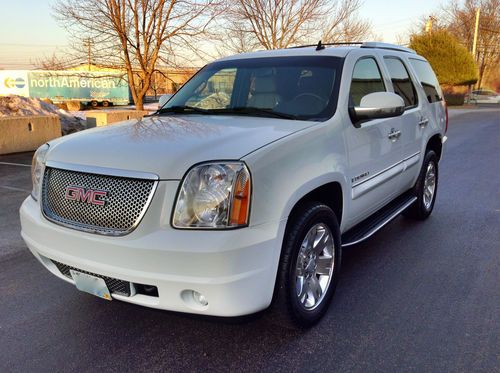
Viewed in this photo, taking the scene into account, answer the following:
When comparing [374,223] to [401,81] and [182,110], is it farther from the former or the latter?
[182,110]

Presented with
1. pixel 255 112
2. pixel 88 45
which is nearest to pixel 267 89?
pixel 255 112

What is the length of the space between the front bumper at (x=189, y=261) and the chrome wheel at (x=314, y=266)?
1.42ft

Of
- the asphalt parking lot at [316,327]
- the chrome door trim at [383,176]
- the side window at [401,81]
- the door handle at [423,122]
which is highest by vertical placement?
the side window at [401,81]

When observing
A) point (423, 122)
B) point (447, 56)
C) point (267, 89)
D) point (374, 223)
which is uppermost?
point (447, 56)

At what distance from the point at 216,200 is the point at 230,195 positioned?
79 mm

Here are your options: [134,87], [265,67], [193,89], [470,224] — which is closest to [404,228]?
[470,224]

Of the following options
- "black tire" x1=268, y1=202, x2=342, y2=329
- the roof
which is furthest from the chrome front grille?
the roof

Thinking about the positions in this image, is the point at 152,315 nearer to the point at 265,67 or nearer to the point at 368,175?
the point at 368,175

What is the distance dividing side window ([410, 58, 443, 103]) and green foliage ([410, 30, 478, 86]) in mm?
29822

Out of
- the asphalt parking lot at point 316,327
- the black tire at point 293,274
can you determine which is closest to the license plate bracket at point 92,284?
the asphalt parking lot at point 316,327

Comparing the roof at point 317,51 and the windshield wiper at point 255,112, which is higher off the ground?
the roof at point 317,51

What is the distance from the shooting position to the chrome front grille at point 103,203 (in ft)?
7.99

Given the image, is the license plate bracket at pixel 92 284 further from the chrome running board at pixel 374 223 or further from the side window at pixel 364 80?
the side window at pixel 364 80

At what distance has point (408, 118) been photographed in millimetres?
4473
